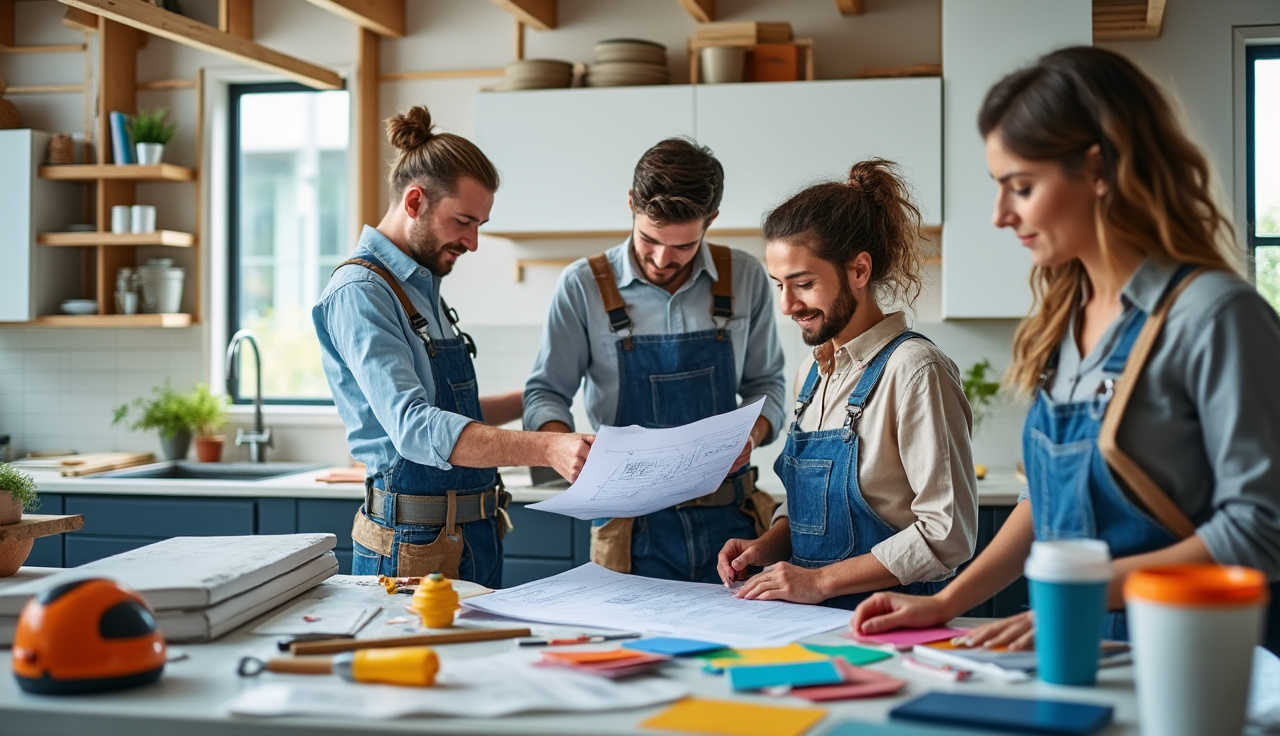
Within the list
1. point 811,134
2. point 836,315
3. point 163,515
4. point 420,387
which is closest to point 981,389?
point 811,134

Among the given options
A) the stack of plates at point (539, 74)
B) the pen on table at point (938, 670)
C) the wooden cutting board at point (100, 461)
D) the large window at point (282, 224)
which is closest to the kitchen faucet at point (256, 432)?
the large window at point (282, 224)

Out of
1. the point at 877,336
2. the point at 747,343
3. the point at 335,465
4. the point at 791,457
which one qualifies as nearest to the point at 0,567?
the point at 791,457

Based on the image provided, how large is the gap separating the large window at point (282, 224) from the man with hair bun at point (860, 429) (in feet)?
10.1

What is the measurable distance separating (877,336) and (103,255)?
3.59 metres

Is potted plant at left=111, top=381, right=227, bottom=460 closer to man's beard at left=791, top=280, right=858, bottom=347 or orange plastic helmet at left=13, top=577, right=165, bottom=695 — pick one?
man's beard at left=791, top=280, right=858, bottom=347

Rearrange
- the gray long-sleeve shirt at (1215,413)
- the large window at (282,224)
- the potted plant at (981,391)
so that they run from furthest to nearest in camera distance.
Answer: the large window at (282,224), the potted plant at (981,391), the gray long-sleeve shirt at (1215,413)

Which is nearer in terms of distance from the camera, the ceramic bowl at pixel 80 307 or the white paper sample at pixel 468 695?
the white paper sample at pixel 468 695

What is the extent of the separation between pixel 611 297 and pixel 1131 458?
1.50 m

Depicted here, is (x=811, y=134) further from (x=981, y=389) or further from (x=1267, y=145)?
(x=1267, y=145)

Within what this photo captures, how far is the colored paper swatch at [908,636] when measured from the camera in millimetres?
1525

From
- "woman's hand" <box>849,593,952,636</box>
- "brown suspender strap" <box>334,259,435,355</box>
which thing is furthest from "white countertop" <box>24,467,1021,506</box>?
"woman's hand" <box>849,593,952,636</box>

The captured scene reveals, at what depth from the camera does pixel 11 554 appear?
1831 millimetres

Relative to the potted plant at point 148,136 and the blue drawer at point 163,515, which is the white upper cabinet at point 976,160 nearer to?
the blue drawer at point 163,515

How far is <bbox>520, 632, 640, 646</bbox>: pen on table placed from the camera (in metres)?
1.53
